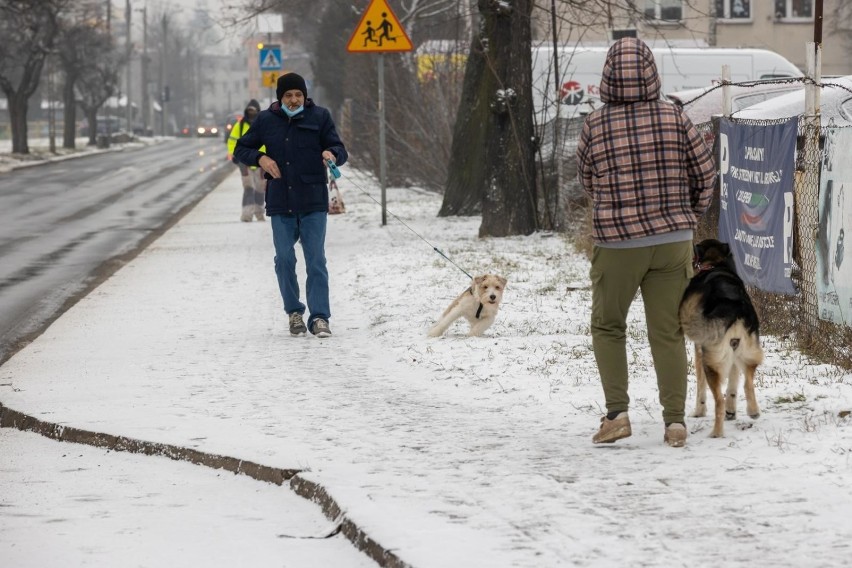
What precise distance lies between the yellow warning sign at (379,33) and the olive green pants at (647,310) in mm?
12210

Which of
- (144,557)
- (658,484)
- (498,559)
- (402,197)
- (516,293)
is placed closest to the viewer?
(498,559)

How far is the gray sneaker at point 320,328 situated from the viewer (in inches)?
425

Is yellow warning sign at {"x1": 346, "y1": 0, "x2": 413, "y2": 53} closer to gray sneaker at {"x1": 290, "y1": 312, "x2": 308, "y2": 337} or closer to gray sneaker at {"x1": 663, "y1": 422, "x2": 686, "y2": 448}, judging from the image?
gray sneaker at {"x1": 290, "y1": 312, "x2": 308, "y2": 337}

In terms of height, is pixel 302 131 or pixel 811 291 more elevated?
pixel 302 131

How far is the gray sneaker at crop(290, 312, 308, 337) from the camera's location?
35.7 ft

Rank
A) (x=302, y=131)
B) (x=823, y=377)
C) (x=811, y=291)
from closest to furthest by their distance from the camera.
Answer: (x=823, y=377) < (x=811, y=291) < (x=302, y=131)

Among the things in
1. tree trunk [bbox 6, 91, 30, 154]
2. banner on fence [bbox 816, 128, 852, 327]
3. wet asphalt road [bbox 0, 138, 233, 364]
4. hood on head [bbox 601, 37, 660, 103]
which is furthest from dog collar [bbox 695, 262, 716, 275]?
tree trunk [bbox 6, 91, 30, 154]

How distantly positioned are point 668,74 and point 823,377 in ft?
70.4

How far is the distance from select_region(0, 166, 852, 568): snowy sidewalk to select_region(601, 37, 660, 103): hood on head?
1.58 metres

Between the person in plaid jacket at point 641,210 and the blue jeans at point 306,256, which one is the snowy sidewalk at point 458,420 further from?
the person in plaid jacket at point 641,210

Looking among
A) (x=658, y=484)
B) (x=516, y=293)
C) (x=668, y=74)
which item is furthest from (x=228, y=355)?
(x=668, y=74)

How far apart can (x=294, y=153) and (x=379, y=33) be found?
8.11 metres

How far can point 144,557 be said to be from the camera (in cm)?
527

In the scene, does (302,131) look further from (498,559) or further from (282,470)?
(498,559)
